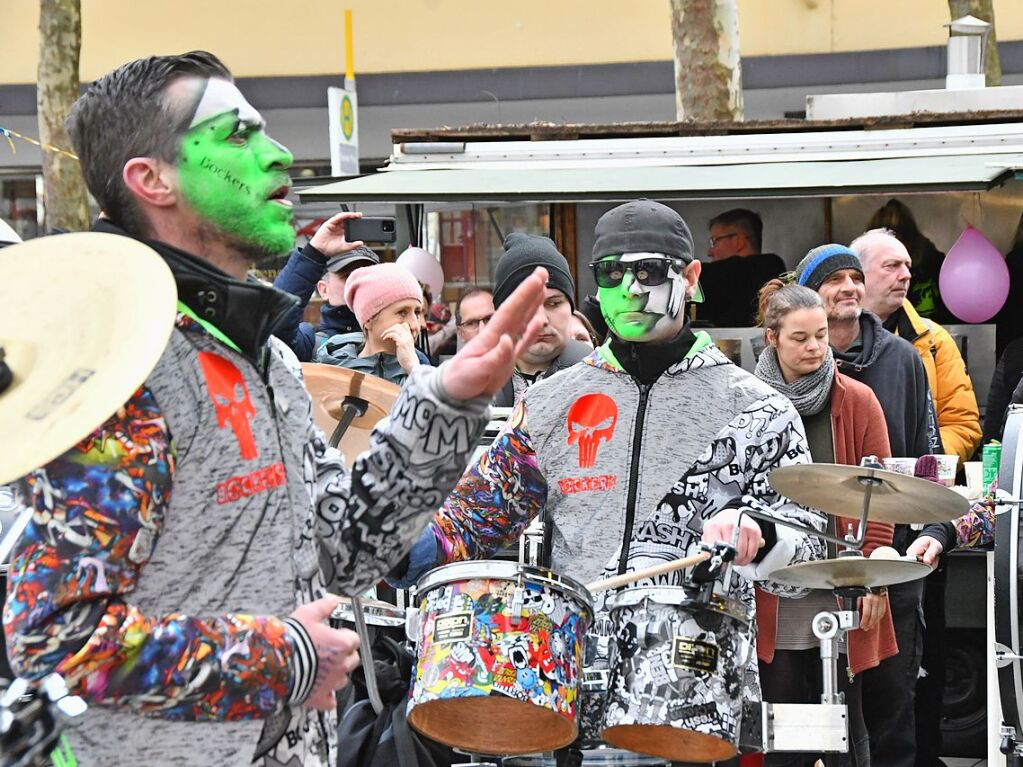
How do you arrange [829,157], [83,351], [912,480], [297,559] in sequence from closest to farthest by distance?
[83,351], [297,559], [912,480], [829,157]

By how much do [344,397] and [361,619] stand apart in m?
1.44

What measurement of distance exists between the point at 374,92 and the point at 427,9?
1.14 m

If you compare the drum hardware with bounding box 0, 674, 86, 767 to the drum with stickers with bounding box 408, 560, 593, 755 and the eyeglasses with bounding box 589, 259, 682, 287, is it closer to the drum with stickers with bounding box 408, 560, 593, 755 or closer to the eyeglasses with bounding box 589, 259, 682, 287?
the drum with stickers with bounding box 408, 560, 593, 755

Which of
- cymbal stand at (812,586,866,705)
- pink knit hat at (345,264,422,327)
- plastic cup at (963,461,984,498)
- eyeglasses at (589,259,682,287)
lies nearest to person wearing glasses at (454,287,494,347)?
pink knit hat at (345,264,422,327)

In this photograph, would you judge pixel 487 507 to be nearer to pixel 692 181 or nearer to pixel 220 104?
pixel 220 104

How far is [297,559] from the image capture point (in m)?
2.42

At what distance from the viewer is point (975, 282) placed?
343 inches

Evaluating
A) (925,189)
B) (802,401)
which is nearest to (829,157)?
(925,189)

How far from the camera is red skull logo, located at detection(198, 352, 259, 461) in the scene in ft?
7.64

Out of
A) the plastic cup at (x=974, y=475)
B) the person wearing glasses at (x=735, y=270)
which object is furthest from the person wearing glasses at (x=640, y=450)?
the person wearing glasses at (x=735, y=270)

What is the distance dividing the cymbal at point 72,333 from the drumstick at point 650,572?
1739 mm

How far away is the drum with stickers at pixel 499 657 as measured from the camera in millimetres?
3494

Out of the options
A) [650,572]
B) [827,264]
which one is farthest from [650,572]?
[827,264]

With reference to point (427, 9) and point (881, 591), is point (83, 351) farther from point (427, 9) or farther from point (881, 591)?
point (427, 9)
